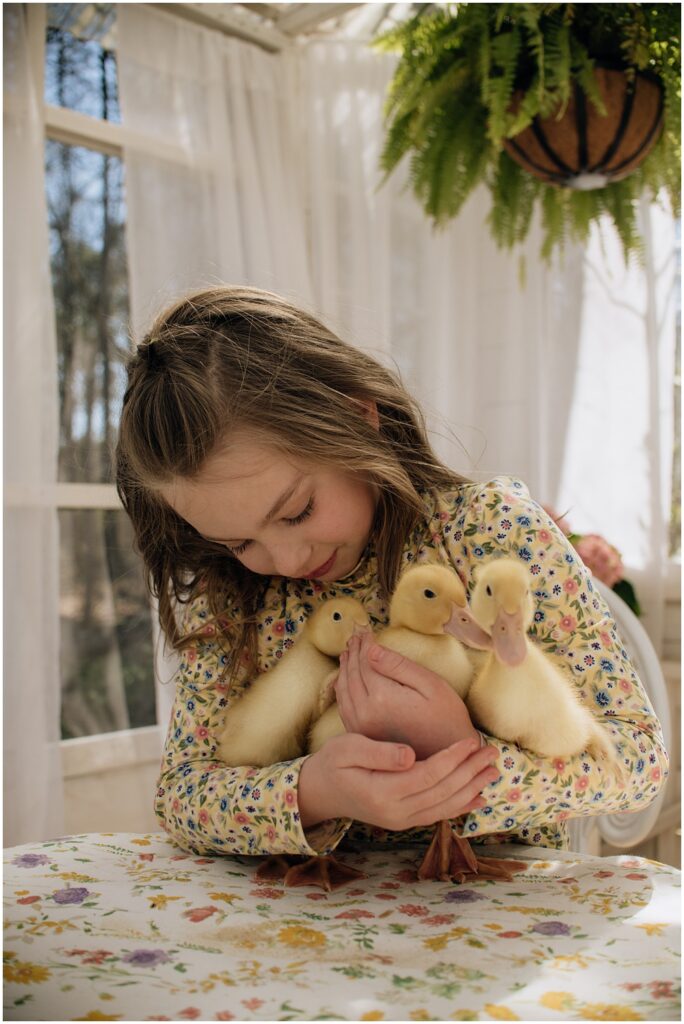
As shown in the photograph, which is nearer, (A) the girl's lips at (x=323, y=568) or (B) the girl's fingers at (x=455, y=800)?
(B) the girl's fingers at (x=455, y=800)

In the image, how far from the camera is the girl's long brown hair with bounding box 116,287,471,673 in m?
0.87

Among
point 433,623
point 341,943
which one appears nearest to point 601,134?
point 433,623

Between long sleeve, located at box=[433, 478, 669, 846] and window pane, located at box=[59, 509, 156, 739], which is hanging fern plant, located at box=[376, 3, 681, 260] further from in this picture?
window pane, located at box=[59, 509, 156, 739]

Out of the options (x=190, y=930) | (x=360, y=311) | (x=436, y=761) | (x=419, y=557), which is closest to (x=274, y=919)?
(x=190, y=930)

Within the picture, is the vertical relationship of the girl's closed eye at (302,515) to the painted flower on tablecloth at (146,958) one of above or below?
above

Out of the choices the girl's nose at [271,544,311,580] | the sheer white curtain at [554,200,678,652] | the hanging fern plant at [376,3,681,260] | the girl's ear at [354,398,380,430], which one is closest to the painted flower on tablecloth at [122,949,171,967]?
the girl's nose at [271,544,311,580]

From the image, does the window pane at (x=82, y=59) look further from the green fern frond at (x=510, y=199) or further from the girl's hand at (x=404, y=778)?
the girl's hand at (x=404, y=778)

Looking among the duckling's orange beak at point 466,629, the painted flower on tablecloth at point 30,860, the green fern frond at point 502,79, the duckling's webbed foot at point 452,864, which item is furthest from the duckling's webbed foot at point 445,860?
the green fern frond at point 502,79

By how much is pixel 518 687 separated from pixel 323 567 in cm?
29

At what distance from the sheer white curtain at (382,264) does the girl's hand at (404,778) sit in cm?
160

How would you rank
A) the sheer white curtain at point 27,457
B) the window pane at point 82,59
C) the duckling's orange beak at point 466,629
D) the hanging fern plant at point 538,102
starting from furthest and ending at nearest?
the window pane at point 82,59 → the sheer white curtain at point 27,457 → the hanging fern plant at point 538,102 → the duckling's orange beak at point 466,629

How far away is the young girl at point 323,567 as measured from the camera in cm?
70

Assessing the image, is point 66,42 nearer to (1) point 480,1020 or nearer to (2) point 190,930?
(2) point 190,930

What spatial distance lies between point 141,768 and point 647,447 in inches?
62.8
